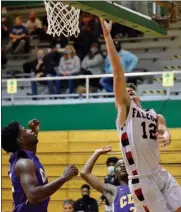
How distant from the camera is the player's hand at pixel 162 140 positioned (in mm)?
4926

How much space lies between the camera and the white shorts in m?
4.96

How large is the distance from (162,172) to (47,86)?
7850 mm

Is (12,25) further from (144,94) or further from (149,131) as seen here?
(149,131)

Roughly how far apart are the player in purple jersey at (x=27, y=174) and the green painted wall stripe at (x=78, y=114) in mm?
5814

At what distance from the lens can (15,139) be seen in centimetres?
513

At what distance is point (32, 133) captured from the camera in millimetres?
5262

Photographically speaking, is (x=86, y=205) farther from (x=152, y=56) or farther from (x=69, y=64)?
(x=152, y=56)

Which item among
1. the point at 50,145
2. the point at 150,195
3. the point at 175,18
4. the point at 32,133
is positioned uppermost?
the point at 175,18

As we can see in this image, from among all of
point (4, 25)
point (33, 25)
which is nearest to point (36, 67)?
point (33, 25)

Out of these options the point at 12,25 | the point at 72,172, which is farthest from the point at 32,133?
the point at 12,25

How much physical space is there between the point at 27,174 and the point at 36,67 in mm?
8383

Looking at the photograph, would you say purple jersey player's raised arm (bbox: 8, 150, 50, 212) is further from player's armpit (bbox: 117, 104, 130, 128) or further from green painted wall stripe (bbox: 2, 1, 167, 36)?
green painted wall stripe (bbox: 2, 1, 167, 36)

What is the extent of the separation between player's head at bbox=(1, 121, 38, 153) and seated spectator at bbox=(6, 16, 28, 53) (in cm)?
898

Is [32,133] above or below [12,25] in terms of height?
below
